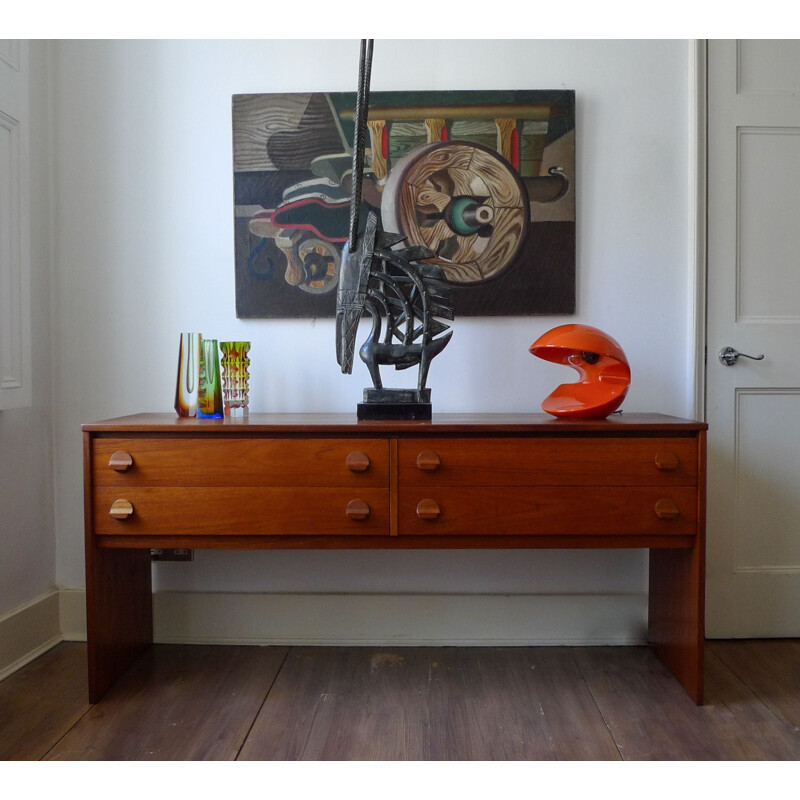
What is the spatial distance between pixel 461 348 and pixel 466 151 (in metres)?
0.65

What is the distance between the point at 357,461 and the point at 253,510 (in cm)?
31

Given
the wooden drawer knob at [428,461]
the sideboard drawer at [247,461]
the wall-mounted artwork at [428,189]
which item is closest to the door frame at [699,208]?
the wall-mounted artwork at [428,189]

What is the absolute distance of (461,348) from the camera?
2428 millimetres

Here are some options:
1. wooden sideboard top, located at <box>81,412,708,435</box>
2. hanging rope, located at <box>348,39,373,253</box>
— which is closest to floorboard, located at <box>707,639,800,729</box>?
wooden sideboard top, located at <box>81,412,708,435</box>

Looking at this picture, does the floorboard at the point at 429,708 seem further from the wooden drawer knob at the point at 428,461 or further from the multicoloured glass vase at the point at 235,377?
the multicoloured glass vase at the point at 235,377

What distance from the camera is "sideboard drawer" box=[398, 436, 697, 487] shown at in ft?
6.35

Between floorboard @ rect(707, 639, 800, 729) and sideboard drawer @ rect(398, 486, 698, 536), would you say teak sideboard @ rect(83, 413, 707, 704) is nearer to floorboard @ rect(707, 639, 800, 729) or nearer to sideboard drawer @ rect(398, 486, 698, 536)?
sideboard drawer @ rect(398, 486, 698, 536)

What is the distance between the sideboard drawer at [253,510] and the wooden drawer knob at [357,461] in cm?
6

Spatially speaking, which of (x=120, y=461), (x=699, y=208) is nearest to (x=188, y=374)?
(x=120, y=461)

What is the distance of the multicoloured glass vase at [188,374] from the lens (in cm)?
220

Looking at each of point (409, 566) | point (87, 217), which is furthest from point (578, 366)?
point (87, 217)

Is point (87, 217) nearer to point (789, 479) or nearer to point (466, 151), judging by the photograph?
point (466, 151)

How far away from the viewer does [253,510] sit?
1.95 m

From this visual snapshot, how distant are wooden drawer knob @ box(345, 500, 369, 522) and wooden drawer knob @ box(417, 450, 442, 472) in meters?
0.18
